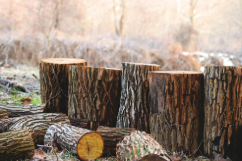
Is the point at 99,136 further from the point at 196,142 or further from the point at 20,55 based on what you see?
the point at 20,55

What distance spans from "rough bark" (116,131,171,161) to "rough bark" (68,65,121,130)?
2.20 feet

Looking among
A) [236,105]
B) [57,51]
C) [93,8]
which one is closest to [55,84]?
[236,105]

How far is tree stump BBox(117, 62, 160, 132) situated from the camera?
2.87 meters

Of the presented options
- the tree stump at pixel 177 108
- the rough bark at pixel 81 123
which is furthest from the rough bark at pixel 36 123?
the tree stump at pixel 177 108

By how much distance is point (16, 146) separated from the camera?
2301 millimetres

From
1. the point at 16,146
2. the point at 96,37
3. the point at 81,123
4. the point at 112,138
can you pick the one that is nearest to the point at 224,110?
the point at 112,138

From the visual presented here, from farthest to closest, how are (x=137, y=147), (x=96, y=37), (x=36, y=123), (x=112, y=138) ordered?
1. (x=96, y=37)
2. (x=36, y=123)
3. (x=112, y=138)
4. (x=137, y=147)

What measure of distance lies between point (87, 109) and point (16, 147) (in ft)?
3.27

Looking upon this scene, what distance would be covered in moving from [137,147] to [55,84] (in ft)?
5.12

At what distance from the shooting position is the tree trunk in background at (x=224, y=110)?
255cm

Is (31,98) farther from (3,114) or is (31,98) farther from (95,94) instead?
(95,94)

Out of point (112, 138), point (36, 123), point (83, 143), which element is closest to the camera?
point (83, 143)

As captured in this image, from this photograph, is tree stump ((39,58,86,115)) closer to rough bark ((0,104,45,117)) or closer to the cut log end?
rough bark ((0,104,45,117))

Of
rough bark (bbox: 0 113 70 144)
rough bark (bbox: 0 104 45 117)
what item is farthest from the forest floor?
rough bark (bbox: 0 104 45 117)
